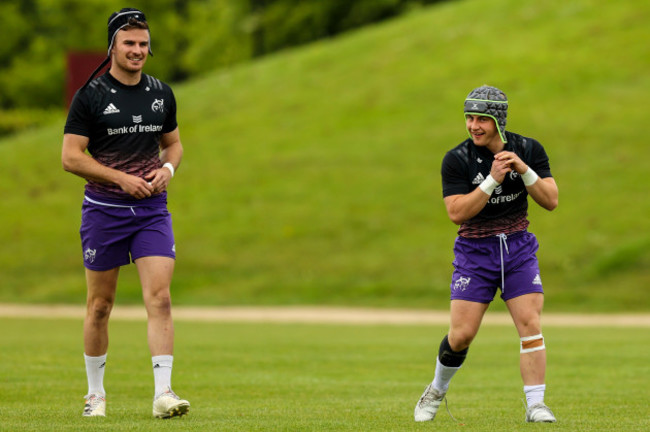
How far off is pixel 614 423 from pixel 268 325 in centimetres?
1489

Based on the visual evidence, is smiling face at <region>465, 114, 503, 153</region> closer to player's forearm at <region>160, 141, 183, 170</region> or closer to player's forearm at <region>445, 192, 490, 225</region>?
player's forearm at <region>445, 192, 490, 225</region>

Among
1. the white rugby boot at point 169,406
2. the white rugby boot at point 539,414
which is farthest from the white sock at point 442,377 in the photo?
the white rugby boot at point 169,406

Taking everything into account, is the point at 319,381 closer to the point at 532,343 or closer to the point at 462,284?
the point at 462,284

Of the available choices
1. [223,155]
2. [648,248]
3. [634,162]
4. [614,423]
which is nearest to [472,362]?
[614,423]

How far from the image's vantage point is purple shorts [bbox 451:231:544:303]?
7703mm

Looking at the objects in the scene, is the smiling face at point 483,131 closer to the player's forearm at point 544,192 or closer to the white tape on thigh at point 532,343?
the player's forearm at point 544,192

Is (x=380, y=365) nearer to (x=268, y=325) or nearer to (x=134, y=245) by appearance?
(x=134, y=245)

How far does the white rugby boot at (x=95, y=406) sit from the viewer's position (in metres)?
7.82

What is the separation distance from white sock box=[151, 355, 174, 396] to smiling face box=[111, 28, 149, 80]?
2087 millimetres

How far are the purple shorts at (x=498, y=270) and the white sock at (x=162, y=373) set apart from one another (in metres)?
2.10

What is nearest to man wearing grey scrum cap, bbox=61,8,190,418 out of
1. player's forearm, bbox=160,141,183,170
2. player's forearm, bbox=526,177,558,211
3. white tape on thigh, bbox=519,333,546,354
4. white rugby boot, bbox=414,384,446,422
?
player's forearm, bbox=160,141,183,170

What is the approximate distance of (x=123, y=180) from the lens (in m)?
7.78

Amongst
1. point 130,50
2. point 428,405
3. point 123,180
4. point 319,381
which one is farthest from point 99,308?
point 319,381

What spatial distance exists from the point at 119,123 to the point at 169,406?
207 centimetres
